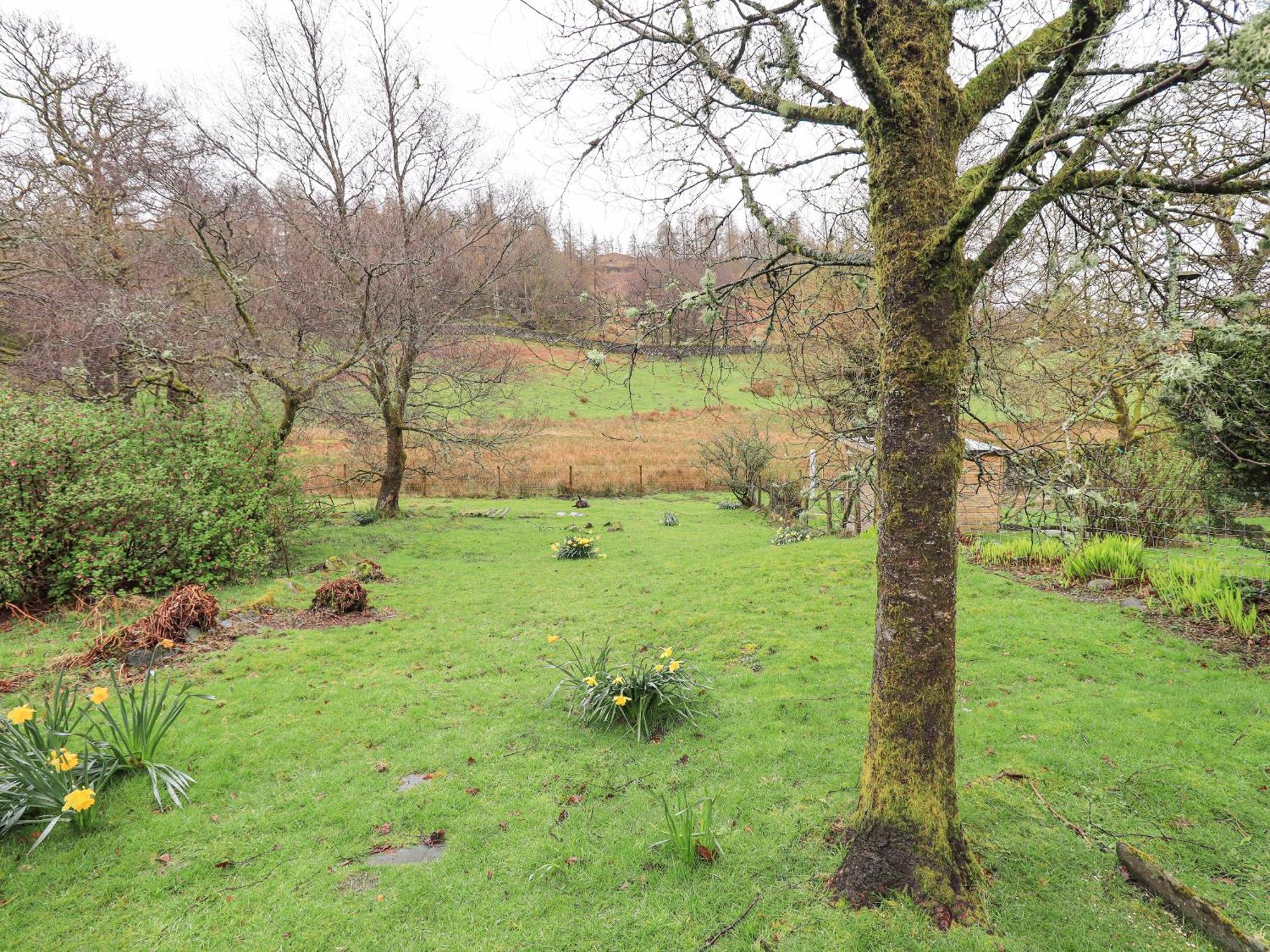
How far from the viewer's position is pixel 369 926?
8.89 feet

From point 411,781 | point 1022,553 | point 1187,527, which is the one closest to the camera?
point 411,781

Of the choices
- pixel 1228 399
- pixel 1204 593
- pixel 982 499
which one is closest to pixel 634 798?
pixel 1228 399

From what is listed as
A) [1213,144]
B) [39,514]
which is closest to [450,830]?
[1213,144]

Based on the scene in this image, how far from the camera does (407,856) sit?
323cm

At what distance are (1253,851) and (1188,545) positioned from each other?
7.68 m

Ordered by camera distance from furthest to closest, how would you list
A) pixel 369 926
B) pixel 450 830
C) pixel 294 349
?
pixel 294 349
pixel 450 830
pixel 369 926

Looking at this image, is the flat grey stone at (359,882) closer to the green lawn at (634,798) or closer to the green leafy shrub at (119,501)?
the green lawn at (634,798)

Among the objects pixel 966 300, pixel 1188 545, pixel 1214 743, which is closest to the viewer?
pixel 966 300

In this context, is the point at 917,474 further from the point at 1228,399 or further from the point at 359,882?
the point at 359,882

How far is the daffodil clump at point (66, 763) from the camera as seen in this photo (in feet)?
10.7

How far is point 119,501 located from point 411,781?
5987 millimetres

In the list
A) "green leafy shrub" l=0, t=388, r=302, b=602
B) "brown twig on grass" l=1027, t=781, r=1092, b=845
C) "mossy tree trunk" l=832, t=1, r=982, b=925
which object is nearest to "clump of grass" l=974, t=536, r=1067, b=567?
"brown twig on grass" l=1027, t=781, r=1092, b=845

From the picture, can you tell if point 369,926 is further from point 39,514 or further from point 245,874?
point 39,514

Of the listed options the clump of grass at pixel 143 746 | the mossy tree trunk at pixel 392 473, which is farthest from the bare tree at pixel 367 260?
the clump of grass at pixel 143 746
